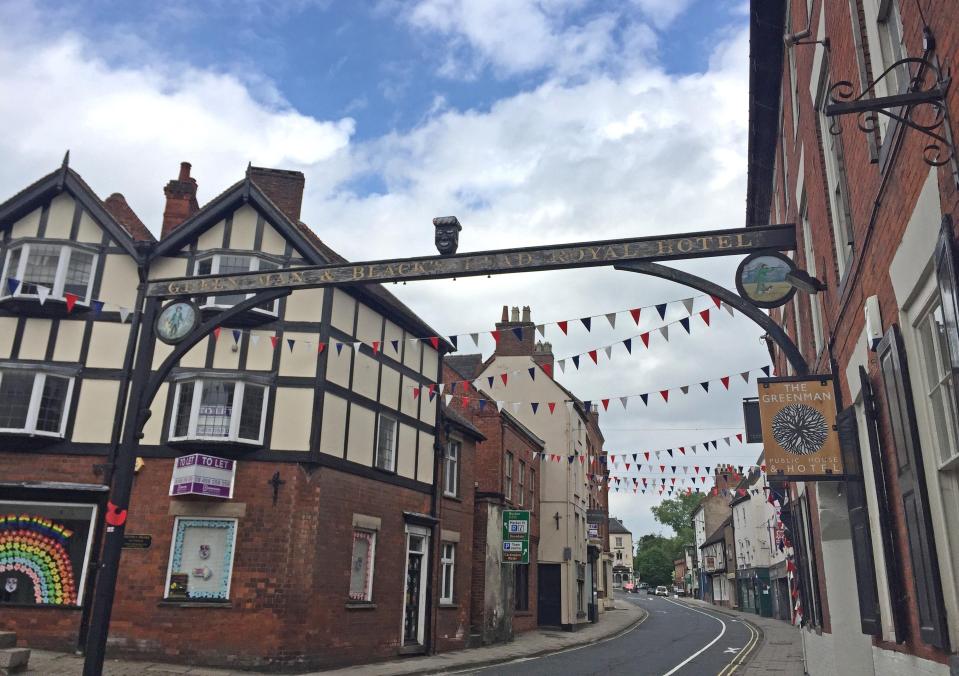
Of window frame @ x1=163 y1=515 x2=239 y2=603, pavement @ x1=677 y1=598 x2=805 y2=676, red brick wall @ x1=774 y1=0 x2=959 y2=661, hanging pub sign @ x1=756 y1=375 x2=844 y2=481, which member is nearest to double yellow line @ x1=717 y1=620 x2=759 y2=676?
pavement @ x1=677 y1=598 x2=805 y2=676

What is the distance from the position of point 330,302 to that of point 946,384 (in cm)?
1369

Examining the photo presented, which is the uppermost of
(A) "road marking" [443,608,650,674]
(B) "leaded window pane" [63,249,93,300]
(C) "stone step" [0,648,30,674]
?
(B) "leaded window pane" [63,249,93,300]

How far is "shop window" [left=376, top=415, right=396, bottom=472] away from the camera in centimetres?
1828

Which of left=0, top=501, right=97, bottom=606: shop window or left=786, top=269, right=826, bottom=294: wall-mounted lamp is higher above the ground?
left=786, top=269, right=826, bottom=294: wall-mounted lamp

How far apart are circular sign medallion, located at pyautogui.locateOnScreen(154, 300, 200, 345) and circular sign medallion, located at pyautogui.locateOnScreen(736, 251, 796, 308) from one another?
25.4 feet

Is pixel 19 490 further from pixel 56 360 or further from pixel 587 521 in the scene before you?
pixel 587 521

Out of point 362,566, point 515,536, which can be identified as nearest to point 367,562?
point 362,566

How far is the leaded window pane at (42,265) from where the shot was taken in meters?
16.2

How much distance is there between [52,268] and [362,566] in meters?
9.39

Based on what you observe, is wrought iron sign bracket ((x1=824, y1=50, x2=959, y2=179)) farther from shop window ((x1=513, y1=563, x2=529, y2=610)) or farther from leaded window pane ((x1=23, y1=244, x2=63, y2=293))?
shop window ((x1=513, y1=563, x2=529, y2=610))

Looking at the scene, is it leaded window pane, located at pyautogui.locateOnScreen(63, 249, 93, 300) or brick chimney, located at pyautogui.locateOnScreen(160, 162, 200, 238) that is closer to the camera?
leaded window pane, located at pyautogui.locateOnScreen(63, 249, 93, 300)

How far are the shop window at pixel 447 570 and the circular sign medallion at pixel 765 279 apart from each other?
1464 cm

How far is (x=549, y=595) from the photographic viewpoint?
32.7 metres

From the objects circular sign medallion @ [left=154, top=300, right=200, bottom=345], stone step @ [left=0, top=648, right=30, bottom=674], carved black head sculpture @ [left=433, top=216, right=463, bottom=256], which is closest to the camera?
carved black head sculpture @ [left=433, top=216, right=463, bottom=256]
